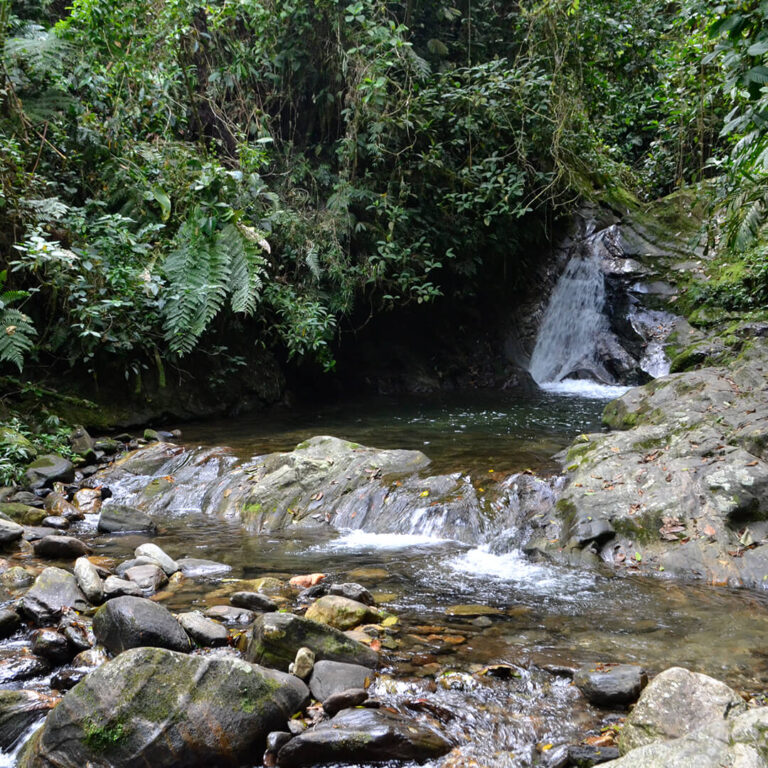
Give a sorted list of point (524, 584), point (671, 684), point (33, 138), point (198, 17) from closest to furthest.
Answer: point (671, 684), point (524, 584), point (33, 138), point (198, 17)

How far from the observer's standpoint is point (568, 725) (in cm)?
264

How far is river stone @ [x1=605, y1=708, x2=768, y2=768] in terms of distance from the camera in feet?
6.18

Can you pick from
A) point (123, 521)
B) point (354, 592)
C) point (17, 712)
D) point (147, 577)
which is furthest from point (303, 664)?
point (123, 521)

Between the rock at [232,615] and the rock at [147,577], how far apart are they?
1.78 feet

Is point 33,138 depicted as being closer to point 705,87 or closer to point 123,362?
point 123,362

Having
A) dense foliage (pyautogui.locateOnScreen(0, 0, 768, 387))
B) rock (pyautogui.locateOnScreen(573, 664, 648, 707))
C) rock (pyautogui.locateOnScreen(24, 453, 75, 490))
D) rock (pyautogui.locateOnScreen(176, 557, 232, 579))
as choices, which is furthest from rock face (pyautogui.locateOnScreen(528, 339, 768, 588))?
rock (pyautogui.locateOnScreen(24, 453, 75, 490))

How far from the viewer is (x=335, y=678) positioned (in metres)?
2.88

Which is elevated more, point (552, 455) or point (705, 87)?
point (705, 87)

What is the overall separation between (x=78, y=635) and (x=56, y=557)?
1739 millimetres

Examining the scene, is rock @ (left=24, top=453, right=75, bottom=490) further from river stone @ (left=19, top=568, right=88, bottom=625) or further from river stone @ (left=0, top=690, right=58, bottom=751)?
river stone @ (left=0, top=690, right=58, bottom=751)

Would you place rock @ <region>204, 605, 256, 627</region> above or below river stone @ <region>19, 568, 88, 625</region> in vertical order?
below

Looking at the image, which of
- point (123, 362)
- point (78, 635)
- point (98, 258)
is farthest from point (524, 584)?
point (123, 362)

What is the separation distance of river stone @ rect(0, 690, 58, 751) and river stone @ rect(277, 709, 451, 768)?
97 cm

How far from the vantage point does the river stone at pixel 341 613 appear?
3.53m
